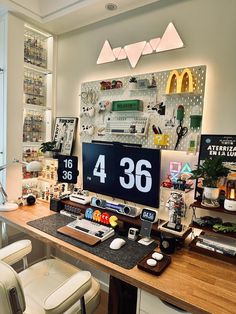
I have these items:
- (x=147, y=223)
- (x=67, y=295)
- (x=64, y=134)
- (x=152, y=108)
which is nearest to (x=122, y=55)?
(x=152, y=108)

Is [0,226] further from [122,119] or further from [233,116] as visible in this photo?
[233,116]

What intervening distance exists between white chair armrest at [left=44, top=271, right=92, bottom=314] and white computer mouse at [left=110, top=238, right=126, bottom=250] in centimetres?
24

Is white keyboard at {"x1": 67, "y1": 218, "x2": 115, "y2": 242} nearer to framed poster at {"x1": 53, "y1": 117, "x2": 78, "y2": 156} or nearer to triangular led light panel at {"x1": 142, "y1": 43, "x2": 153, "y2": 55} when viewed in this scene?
framed poster at {"x1": 53, "y1": 117, "x2": 78, "y2": 156}

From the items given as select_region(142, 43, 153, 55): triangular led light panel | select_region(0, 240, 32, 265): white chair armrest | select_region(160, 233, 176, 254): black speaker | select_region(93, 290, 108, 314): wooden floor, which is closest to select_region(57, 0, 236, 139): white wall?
select_region(142, 43, 153, 55): triangular led light panel

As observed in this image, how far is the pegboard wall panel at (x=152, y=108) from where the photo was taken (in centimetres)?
157

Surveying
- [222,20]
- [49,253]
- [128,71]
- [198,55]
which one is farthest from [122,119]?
[49,253]

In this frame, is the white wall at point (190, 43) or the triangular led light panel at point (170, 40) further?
the triangular led light panel at point (170, 40)

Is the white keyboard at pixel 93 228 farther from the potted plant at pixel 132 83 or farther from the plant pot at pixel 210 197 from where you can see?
the potted plant at pixel 132 83


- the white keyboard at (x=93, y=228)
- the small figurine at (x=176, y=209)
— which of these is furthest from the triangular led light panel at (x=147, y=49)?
the white keyboard at (x=93, y=228)

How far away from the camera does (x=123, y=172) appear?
5.53 ft

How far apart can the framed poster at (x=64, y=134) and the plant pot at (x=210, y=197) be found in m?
1.37

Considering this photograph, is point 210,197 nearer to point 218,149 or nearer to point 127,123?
point 218,149

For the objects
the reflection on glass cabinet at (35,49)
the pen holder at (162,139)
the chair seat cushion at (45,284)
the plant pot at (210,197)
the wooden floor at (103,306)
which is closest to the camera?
the chair seat cushion at (45,284)

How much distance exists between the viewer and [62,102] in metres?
2.39
